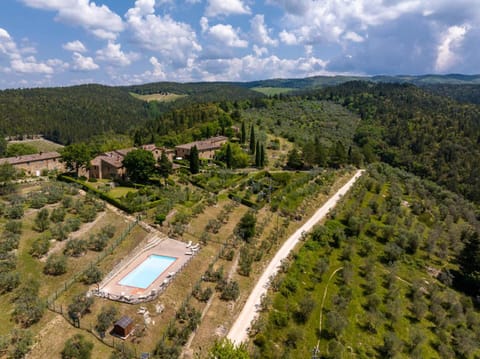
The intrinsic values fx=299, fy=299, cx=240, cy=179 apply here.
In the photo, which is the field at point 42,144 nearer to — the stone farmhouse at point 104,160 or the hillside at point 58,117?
the hillside at point 58,117

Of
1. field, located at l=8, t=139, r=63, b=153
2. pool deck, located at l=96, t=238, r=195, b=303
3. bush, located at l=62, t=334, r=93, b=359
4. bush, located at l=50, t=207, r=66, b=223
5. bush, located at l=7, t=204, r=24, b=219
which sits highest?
bush, located at l=7, t=204, r=24, b=219

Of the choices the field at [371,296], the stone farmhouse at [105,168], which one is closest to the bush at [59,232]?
the stone farmhouse at [105,168]

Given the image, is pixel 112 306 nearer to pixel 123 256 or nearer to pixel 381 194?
pixel 123 256

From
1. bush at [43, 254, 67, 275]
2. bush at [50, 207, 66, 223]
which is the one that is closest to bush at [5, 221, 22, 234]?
bush at [50, 207, 66, 223]

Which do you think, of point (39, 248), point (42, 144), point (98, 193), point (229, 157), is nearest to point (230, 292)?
point (39, 248)

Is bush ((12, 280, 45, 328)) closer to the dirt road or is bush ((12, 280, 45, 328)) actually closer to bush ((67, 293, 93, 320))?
bush ((67, 293, 93, 320))

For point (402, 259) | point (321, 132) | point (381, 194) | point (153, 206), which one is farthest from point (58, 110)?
point (402, 259)

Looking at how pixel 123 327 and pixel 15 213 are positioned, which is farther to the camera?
pixel 15 213

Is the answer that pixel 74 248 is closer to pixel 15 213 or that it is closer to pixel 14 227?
pixel 14 227
